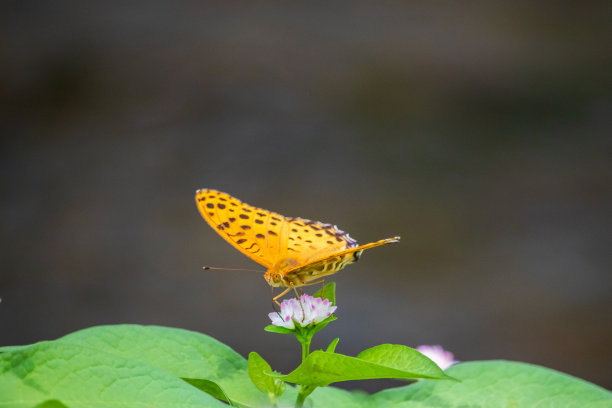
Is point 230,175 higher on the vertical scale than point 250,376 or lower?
higher

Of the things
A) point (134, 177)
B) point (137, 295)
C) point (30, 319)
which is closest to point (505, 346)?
point (137, 295)

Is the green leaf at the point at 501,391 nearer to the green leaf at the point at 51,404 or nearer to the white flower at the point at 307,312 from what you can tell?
the white flower at the point at 307,312

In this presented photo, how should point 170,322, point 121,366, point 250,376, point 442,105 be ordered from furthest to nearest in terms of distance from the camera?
point 442,105 → point 170,322 → point 250,376 → point 121,366

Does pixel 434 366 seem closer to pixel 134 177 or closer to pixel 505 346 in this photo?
pixel 505 346

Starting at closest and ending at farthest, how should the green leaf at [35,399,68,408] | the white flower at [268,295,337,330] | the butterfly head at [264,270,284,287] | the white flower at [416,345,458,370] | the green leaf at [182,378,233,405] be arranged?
1. the green leaf at [35,399,68,408]
2. the green leaf at [182,378,233,405]
3. the white flower at [268,295,337,330]
4. the butterfly head at [264,270,284,287]
5. the white flower at [416,345,458,370]

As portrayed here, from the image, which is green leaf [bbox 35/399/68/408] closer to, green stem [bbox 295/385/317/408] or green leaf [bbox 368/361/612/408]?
green stem [bbox 295/385/317/408]

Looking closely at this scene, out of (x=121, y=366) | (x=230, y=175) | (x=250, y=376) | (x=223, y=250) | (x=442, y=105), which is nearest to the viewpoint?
(x=121, y=366)

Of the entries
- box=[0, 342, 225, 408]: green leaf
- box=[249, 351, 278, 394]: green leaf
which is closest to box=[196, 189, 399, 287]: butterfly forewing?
box=[249, 351, 278, 394]: green leaf
